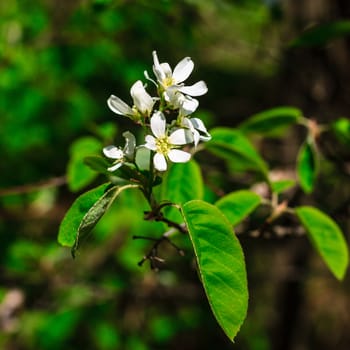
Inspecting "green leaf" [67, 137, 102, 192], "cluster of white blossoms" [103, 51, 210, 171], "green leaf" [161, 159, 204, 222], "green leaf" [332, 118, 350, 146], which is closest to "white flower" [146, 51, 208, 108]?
"cluster of white blossoms" [103, 51, 210, 171]

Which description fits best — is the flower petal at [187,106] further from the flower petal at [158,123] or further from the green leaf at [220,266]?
the green leaf at [220,266]

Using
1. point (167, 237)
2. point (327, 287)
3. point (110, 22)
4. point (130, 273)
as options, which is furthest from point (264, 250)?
point (167, 237)

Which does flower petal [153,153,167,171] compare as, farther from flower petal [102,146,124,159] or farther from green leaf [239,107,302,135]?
green leaf [239,107,302,135]

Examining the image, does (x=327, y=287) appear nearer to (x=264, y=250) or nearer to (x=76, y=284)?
(x=264, y=250)

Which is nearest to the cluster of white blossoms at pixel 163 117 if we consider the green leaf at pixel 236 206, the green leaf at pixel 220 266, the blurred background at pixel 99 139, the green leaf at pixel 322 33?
the green leaf at pixel 220 266

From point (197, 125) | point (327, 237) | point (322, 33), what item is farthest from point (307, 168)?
point (197, 125)
